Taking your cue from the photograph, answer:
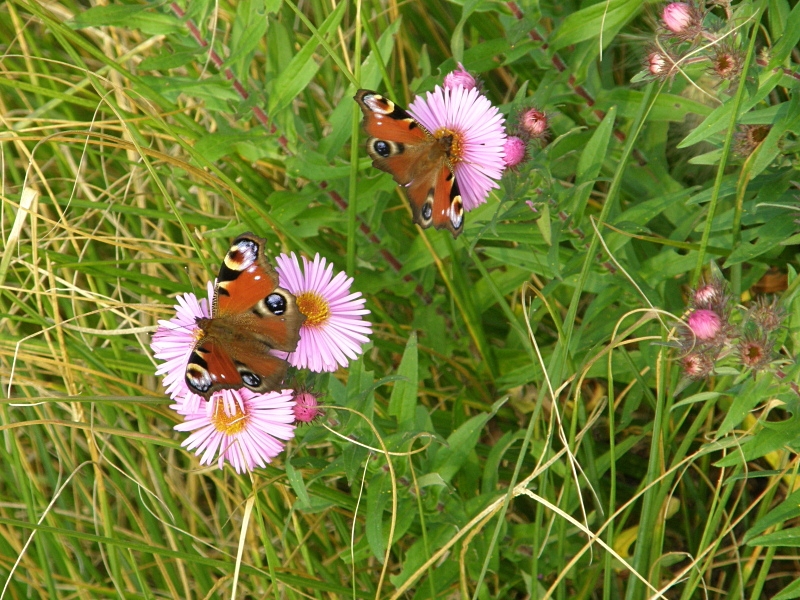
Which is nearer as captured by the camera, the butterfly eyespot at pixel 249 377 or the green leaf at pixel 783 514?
the butterfly eyespot at pixel 249 377

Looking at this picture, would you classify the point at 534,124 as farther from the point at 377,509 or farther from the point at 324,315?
the point at 377,509

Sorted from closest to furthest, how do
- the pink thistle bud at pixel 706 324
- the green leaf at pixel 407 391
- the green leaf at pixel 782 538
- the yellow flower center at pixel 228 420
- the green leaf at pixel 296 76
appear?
the pink thistle bud at pixel 706 324, the green leaf at pixel 782 538, the yellow flower center at pixel 228 420, the green leaf at pixel 407 391, the green leaf at pixel 296 76

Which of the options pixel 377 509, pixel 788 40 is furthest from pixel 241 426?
pixel 788 40

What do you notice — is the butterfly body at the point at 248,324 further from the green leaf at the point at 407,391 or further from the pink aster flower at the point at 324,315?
the green leaf at the point at 407,391

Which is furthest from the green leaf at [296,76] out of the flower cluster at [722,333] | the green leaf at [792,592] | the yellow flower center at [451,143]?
the green leaf at [792,592]

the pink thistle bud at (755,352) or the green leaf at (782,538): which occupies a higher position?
the pink thistle bud at (755,352)

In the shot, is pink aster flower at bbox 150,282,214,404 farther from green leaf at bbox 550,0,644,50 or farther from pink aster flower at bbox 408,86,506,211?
green leaf at bbox 550,0,644,50

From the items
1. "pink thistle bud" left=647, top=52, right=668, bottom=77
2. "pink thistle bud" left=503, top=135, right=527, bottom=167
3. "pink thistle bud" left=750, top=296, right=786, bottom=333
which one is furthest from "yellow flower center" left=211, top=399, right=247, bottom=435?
"pink thistle bud" left=647, top=52, right=668, bottom=77
